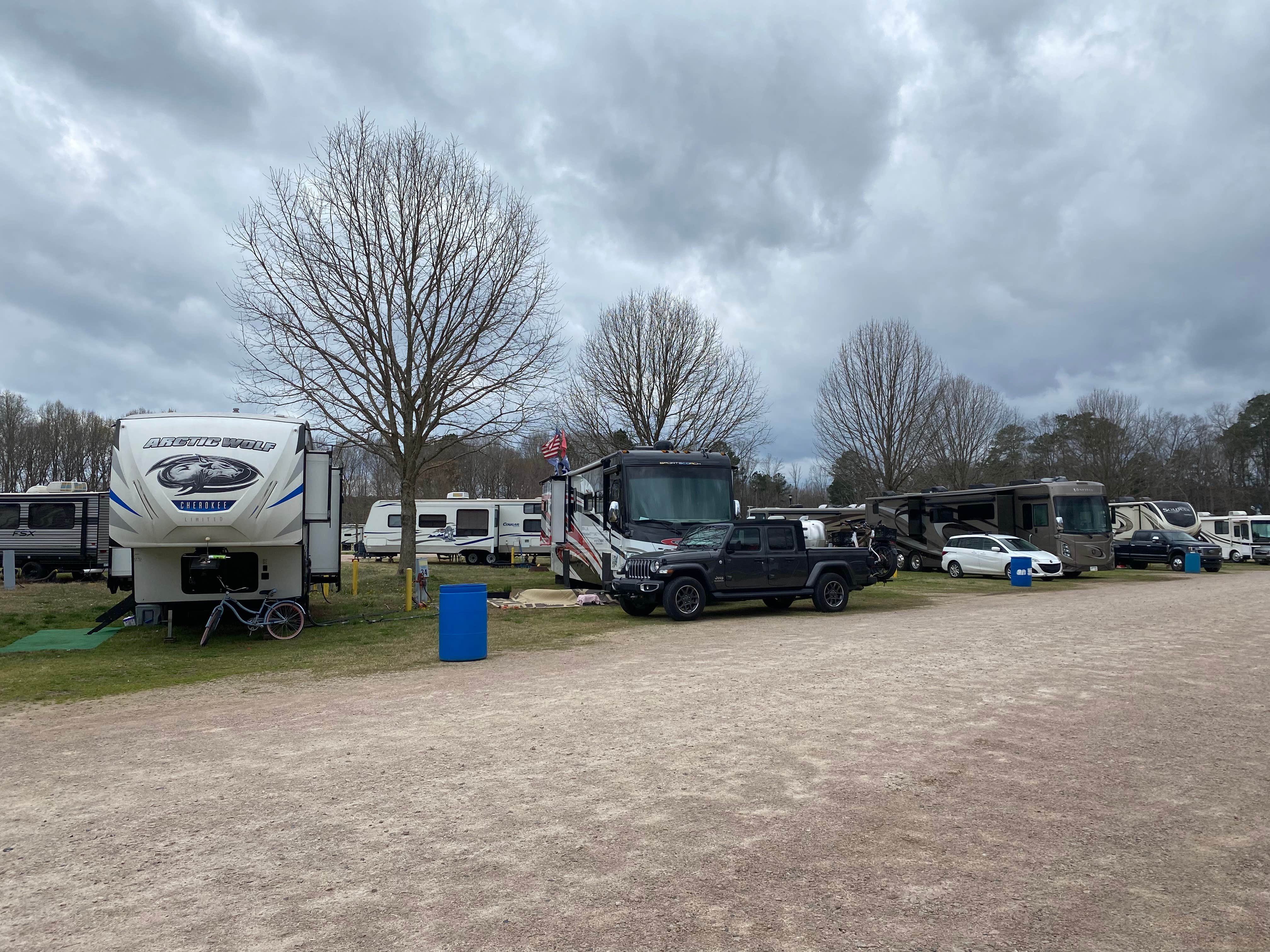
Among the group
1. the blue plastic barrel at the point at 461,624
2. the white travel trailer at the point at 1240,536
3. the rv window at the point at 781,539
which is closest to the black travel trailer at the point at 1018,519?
the white travel trailer at the point at 1240,536

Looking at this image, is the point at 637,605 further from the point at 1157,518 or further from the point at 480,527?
the point at 1157,518

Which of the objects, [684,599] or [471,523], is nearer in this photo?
[684,599]

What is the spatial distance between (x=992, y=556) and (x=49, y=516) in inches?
1149

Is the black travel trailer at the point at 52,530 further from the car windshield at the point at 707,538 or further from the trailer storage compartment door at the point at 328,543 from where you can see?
the car windshield at the point at 707,538

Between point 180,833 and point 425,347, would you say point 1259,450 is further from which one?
point 180,833

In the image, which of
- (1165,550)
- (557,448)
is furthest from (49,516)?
(1165,550)

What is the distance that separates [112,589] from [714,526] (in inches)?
408

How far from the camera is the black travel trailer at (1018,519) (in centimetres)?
2658

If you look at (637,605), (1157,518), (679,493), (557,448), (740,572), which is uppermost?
(557,448)

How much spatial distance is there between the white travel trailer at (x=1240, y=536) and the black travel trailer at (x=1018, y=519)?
347 inches

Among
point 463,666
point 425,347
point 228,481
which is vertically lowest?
point 463,666

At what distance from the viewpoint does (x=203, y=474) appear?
11.4 metres

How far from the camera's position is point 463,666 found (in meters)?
10.4

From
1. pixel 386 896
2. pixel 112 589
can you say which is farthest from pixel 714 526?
pixel 386 896
